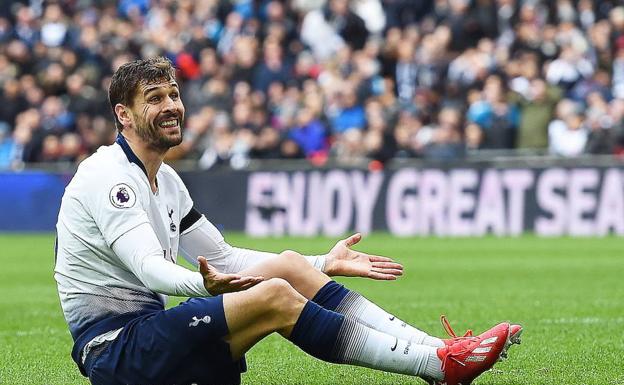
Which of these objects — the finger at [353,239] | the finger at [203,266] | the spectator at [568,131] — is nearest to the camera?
the finger at [203,266]

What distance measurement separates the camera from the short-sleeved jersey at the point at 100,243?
6.32 m

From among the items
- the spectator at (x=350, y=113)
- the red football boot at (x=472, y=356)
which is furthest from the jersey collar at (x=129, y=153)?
the spectator at (x=350, y=113)

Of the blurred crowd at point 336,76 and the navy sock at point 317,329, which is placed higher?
the blurred crowd at point 336,76

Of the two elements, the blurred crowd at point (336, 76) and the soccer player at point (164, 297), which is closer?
the soccer player at point (164, 297)

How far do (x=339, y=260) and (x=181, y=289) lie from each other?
121 cm

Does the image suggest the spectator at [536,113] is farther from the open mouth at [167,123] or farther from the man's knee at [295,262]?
the open mouth at [167,123]

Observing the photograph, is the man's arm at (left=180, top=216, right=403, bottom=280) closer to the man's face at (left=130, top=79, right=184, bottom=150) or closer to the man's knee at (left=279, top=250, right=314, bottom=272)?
the man's knee at (left=279, top=250, right=314, bottom=272)

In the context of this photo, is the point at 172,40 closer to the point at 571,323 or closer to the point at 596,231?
the point at 596,231

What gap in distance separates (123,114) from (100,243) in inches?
26.6

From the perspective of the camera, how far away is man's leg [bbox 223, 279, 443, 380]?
6.11m

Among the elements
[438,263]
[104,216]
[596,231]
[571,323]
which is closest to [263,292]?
[104,216]

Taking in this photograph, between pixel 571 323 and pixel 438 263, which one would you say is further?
pixel 438 263

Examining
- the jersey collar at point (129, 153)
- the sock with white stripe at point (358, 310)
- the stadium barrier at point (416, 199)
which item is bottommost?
the stadium barrier at point (416, 199)

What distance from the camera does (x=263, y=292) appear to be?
6.09 m
